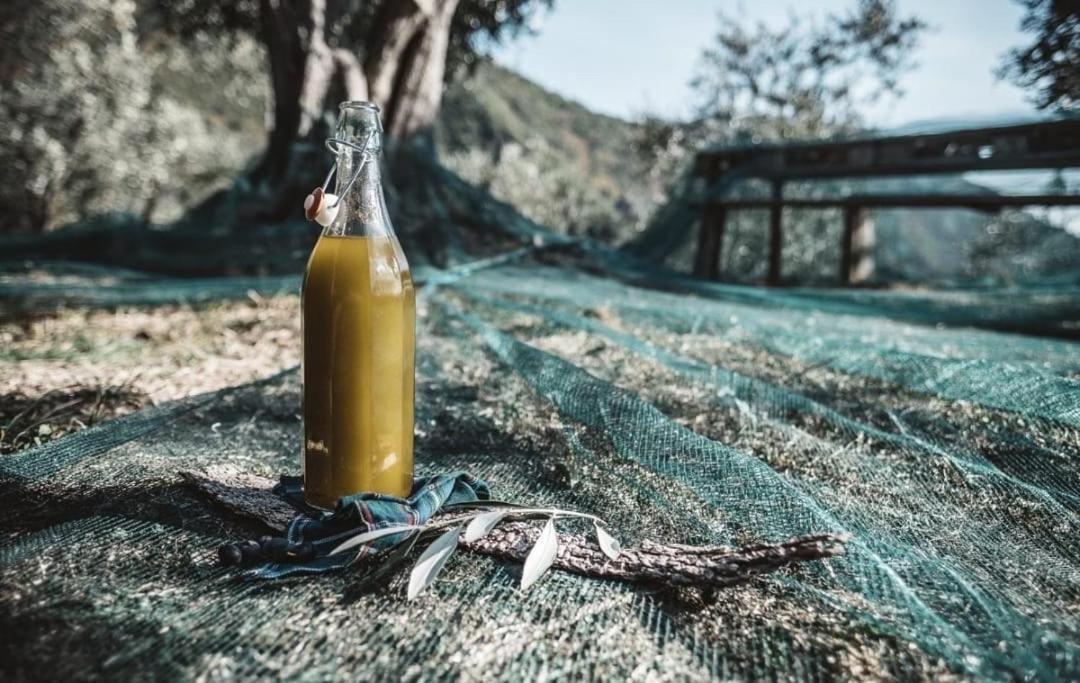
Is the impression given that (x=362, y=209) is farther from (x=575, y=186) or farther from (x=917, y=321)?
(x=575, y=186)

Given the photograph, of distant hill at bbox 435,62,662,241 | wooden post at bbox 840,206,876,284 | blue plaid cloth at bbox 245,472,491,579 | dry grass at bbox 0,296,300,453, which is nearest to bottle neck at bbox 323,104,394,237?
blue plaid cloth at bbox 245,472,491,579

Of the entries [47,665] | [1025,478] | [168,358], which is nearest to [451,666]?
[47,665]

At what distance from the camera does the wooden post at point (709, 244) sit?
6.76 meters

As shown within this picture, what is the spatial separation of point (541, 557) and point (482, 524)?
113 millimetres

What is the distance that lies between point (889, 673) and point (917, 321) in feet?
11.1

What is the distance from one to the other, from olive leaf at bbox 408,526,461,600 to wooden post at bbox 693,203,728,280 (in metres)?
6.13

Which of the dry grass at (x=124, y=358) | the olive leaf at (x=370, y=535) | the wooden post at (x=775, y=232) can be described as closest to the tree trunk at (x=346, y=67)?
the dry grass at (x=124, y=358)

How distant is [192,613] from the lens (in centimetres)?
83

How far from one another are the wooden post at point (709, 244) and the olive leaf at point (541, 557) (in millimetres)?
6056

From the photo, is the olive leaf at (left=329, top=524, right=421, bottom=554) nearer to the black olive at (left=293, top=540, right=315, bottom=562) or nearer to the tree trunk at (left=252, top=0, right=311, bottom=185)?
the black olive at (left=293, top=540, right=315, bottom=562)

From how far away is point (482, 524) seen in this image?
1.01 m

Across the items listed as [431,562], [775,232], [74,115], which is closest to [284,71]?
[775,232]

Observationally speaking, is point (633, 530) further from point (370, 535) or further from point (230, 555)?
point (230, 555)

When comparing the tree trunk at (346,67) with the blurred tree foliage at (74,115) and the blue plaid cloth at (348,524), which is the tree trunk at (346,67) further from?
the blurred tree foliage at (74,115)
